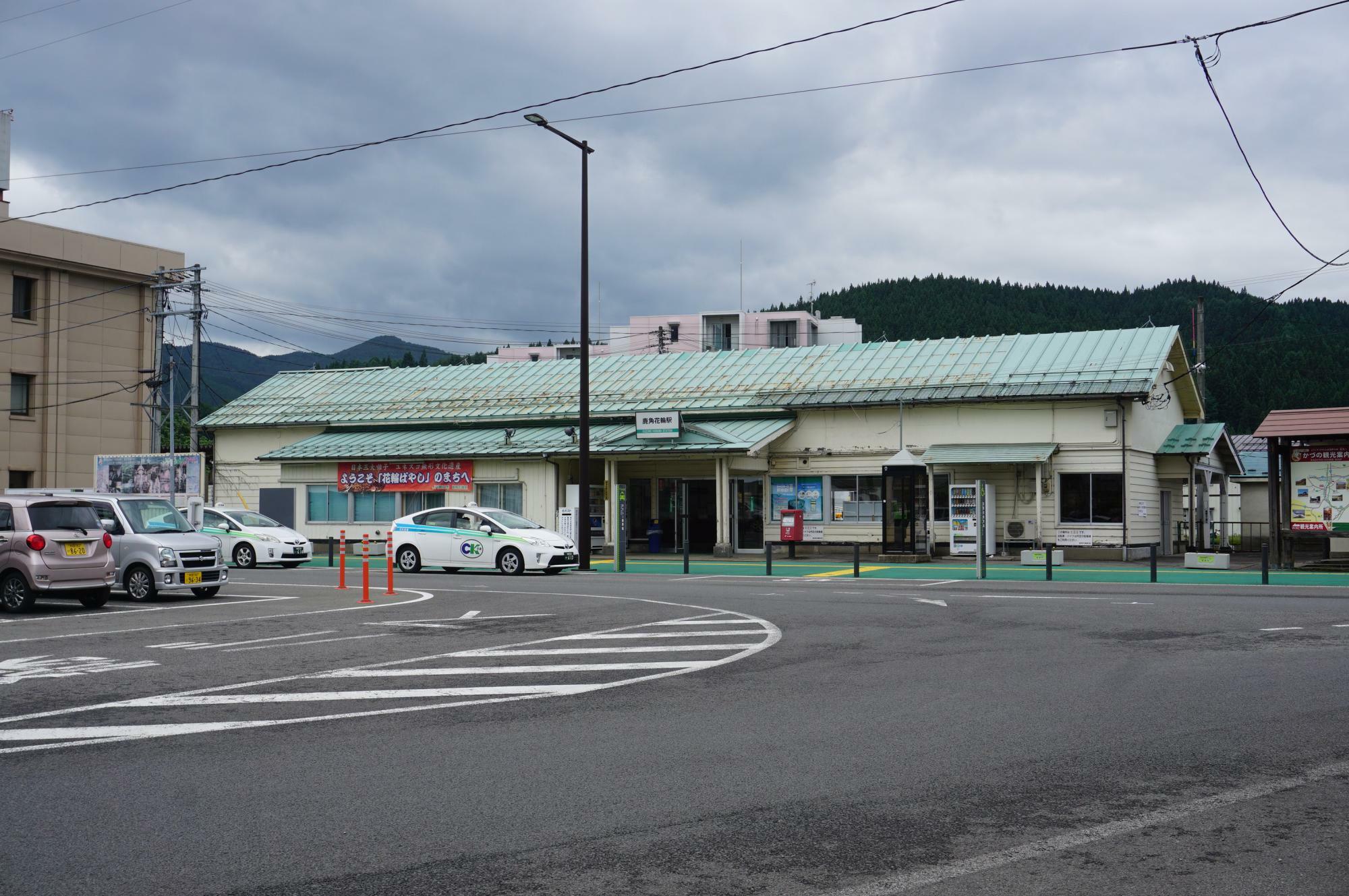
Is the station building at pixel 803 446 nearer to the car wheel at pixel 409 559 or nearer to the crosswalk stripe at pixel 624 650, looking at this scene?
the car wheel at pixel 409 559

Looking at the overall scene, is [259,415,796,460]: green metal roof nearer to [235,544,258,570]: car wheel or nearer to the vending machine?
the vending machine

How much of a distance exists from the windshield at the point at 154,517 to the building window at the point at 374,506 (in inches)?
747

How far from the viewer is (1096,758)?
7215 mm

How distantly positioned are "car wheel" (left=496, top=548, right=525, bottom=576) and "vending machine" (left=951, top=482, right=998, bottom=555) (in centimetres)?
1250

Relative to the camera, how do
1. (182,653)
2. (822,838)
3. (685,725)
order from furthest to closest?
(182,653), (685,725), (822,838)

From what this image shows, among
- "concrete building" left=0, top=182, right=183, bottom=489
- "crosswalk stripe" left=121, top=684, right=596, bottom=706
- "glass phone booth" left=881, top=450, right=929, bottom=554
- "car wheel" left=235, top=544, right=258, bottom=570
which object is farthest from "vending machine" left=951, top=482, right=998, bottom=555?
"concrete building" left=0, top=182, right=183, bottom=489

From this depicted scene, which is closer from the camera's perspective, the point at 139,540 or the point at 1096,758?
the point at 1096,758

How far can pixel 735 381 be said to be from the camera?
39125 millimetres

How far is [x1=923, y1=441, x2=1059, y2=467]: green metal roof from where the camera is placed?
32125mm

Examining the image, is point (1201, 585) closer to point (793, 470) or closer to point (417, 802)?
point (793, 470)

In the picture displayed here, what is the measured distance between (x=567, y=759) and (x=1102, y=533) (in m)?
27.9

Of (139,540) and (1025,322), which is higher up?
(1025,322)

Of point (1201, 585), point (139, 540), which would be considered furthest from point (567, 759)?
point (1201, 585)

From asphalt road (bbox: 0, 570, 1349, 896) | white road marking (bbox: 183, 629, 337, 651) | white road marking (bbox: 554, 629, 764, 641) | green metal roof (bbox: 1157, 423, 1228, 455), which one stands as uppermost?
green metal roof (bbox: 1157, 423, 1228, 455)
